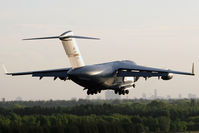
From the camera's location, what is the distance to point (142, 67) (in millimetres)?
52500

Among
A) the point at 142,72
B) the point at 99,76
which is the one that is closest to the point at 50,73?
the point at 99,76

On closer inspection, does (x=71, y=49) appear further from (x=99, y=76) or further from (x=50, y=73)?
(x=50, y=73)

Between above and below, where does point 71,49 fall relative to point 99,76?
above

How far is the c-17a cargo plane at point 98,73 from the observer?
4727cm

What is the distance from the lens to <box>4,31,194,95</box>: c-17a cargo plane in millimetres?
47272

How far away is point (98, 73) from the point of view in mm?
48781

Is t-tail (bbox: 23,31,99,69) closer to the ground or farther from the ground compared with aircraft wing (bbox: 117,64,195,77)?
farther from the ground

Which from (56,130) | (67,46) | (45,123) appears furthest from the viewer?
(45,123)

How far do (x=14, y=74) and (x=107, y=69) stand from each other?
1037cm

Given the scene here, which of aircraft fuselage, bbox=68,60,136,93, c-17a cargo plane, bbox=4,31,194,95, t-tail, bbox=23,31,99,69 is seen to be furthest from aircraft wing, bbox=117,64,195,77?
t-tail, bbox=23,31,99,69

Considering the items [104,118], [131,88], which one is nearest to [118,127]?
[104,118]

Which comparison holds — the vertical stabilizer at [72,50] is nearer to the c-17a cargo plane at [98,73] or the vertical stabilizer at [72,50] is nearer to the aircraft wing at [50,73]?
the c-17a cargo plane at [98,73]

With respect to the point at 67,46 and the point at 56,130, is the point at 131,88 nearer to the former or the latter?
the point at 67,46

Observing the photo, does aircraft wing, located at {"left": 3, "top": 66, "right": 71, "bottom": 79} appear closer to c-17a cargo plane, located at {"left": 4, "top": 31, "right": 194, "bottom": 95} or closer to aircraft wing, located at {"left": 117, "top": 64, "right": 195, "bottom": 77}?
c-17a cargo plane, located at {"left": 4, "top": 31, "right": 194, "bottom": 95}
